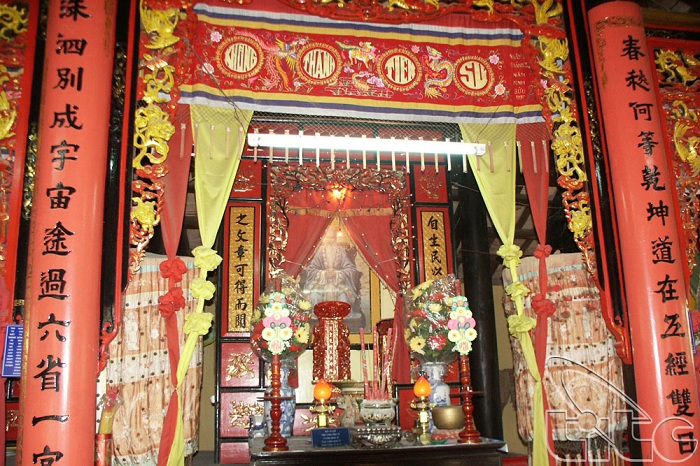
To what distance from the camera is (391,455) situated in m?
3.53

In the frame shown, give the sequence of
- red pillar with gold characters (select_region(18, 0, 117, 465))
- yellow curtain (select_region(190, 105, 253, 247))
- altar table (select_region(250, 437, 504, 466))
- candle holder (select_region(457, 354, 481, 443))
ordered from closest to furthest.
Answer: red pillar with gold characters (select_region(18, 0, 117, 465))
altar table (select_region(250, 437, 504, 466))
candle holder (select_region(457, 354, 481, 443))
yellow curtain (select_region(190, 105, 253, 247))

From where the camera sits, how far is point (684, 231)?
4301 millimetres

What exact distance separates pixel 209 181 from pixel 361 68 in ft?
4.50

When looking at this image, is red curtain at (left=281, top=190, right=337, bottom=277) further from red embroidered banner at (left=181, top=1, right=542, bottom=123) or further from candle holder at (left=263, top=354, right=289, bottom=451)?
candle holder at (left=263, top=354, right=289, bottom=451)

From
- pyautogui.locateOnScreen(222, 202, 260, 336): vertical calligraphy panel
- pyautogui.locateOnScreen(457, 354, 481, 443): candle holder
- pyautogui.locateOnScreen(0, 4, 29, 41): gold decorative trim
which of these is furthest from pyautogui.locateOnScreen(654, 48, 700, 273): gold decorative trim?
pyautogui.locateOnScreen(0, 4, 29, 41): gold decorative trim

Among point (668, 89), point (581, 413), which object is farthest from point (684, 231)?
point (581, 413)

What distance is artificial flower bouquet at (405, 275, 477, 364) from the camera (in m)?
4.12

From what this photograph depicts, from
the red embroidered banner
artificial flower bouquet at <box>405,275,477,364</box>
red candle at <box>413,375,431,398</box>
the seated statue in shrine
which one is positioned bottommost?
red candle at <box>413,375,431,398</box>

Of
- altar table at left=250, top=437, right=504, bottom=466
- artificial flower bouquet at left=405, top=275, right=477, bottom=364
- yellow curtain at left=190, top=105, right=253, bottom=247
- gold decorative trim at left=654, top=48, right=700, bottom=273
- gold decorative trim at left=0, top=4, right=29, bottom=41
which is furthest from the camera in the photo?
gold decorative trim at left=654, top=48, right=700, bottom=273

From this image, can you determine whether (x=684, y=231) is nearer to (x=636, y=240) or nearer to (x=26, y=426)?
(x=636, y=240)

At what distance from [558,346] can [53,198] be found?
142 inches

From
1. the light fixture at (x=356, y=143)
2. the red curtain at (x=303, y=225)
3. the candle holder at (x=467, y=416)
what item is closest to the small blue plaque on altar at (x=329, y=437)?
the candle holder at (x=467, y=416)

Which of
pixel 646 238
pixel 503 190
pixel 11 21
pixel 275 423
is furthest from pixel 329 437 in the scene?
pixel 11 21

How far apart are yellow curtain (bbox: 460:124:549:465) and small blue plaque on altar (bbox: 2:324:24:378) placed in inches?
121
